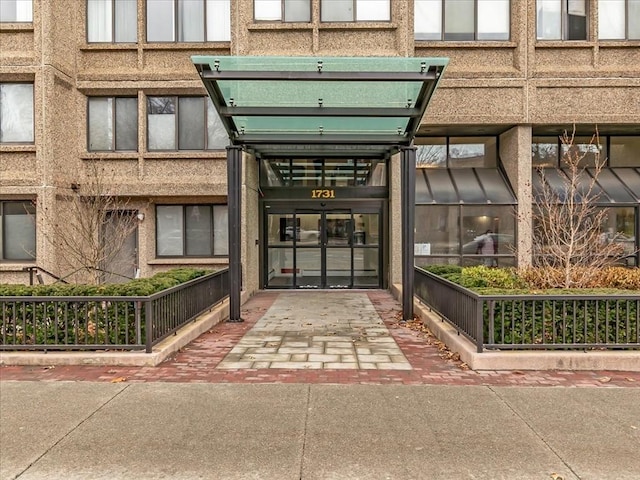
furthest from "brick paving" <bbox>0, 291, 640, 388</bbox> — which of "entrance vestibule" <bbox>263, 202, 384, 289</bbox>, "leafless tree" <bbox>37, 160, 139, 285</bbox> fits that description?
"entrance vestibule" <bbox>263, 202, 384, 289</bbox>

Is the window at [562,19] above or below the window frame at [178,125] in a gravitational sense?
above

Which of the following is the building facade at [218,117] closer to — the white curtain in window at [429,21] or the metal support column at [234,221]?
the white curtain in window at [429,21]

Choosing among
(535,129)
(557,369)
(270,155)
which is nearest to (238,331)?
(557,369)

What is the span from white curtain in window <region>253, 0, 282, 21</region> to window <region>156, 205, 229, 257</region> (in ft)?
18.0

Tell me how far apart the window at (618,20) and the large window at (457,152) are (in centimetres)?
416

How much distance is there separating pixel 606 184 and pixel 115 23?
15.5 metres

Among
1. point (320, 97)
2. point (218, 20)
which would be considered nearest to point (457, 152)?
point (320, 97)

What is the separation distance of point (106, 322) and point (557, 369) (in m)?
6.14

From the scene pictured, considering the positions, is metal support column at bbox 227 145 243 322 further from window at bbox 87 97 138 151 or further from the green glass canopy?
window at bbox 87 97 138 151

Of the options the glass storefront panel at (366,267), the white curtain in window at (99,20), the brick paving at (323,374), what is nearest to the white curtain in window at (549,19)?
the glass storefront panel at (366,267)

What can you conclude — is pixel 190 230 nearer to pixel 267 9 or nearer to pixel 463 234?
pixel 267 9

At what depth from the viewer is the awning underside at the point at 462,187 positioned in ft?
44.9

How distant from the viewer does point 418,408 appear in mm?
4805

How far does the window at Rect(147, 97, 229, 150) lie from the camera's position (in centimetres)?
1338
